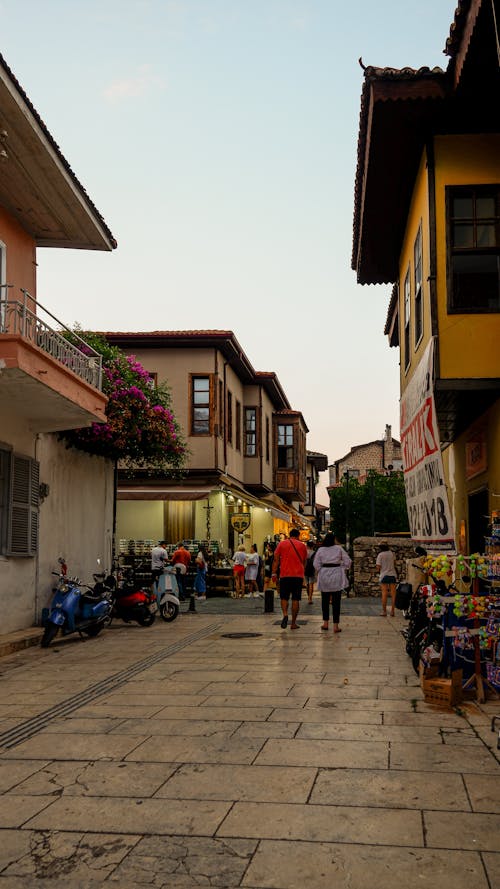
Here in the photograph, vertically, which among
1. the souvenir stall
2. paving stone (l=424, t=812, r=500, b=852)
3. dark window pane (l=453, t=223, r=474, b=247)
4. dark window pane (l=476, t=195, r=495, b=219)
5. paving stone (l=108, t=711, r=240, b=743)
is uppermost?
dark window pane (l=476, t=195, r=495, b=219)

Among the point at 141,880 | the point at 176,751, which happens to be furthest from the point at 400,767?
the point at 141,880

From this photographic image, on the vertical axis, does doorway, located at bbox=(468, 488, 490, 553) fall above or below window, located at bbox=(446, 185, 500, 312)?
below

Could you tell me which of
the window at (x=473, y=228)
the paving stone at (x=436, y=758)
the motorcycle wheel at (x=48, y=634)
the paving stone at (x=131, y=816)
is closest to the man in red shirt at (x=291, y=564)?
the motorcycle wheel at (x=48, y=634)

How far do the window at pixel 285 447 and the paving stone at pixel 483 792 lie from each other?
36940mm

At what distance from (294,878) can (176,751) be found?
249 cm

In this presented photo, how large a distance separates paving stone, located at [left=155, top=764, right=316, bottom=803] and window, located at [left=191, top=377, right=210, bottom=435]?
927 inches

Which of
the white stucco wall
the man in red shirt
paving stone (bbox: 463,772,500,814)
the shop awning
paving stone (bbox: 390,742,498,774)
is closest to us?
paving stone (bbox: 463,772,500,814)

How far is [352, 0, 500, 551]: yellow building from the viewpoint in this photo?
8945 millimetres

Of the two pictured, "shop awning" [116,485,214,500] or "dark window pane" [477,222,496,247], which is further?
"shop awning" [116,485,214,500]

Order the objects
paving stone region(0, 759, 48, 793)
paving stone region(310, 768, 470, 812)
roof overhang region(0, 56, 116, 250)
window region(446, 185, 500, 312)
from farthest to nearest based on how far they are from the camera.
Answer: roof overhang region(0, 56, 116, 250) → window region(446, 185, 500, 312) → paving stone region(0, 759, 48, 793) → paving stone region(310, 768, 470, 812)

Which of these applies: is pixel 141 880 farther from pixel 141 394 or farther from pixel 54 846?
pixel 141 394

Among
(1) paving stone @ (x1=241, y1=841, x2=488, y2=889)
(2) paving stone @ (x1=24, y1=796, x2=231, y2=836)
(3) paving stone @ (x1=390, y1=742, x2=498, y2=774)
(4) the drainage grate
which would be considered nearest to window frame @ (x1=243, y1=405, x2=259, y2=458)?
(4) the drainage grate

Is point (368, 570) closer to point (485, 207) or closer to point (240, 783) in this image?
point (485, 207)

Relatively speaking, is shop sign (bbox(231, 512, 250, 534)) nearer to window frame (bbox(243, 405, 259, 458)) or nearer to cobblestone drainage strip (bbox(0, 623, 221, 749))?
window frame (bbox(243, 405, 259, 458))
